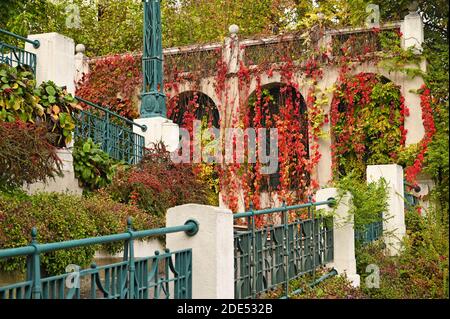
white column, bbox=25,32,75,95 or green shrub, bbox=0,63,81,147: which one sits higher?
white column, bbox=25,32,75,95

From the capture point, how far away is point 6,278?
22.6 feet

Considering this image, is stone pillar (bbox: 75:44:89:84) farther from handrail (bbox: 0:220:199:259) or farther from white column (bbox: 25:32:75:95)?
handrail (bbox: 0:220:199:259)

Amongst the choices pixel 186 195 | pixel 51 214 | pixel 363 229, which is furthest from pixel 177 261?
pixel 186 195

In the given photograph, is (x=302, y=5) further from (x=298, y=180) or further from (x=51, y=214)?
(x=51, y=214)

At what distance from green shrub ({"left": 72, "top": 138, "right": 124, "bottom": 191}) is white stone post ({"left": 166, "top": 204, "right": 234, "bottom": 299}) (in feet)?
18.1

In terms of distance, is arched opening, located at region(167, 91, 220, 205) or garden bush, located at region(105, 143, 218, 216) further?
arched opening, located at region(167, 91, 220, 205)

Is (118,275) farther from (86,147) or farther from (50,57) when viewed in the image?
(50,57)

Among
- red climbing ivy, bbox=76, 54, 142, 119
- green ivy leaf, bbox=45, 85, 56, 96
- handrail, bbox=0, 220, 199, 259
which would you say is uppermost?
red climbing ivy, bbox=76, 54, 142, 119

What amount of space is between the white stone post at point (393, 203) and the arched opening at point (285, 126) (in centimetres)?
448

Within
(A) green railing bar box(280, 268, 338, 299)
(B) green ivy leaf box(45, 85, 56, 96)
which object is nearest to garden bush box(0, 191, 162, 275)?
(B) green ivy leaf box(45, 85, 56, 96)

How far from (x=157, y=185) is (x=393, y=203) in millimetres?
3886

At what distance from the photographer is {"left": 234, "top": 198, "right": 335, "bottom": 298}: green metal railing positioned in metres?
6.08

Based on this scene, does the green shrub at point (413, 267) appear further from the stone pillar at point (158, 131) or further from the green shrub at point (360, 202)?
the stone pillar at point (158, 131)

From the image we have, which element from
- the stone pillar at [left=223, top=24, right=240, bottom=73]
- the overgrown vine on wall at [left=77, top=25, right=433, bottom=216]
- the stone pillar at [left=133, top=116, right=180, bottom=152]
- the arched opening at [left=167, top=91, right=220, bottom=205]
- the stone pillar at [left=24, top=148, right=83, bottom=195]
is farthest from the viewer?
the arched opening at [left=167, top=91, right=220, bottom=205]
